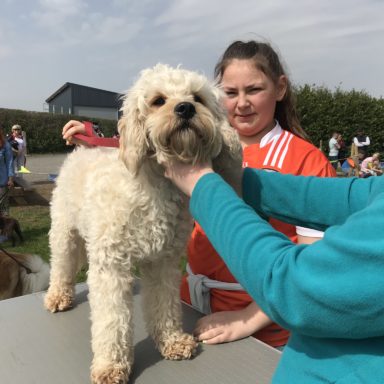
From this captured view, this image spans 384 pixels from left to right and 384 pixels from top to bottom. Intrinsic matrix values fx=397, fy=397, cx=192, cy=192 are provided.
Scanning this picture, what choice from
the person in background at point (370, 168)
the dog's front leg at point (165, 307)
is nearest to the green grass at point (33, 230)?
the dog's front leg at point (165, 307)

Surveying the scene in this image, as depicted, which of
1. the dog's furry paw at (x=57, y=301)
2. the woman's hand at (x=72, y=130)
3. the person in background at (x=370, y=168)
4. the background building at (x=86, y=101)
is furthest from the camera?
the background building at (x=86, y=101)

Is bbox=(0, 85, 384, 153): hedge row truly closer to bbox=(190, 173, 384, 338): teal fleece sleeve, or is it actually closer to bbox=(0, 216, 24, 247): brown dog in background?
bbox=(0, 216, 24, 247): brown dog in background

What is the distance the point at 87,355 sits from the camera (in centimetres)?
196

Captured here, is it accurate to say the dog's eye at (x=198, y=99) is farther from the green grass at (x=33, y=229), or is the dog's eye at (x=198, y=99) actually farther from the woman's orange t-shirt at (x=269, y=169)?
the green grass at (x=33, y=229)

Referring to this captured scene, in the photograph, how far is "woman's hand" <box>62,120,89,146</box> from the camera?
266 cm

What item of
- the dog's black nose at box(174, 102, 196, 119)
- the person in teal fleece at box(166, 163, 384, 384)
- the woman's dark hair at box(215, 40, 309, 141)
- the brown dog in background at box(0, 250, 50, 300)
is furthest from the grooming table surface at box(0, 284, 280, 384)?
the brown dog in background at box(0, 250, 50, 300)

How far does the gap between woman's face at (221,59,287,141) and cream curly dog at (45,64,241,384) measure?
44cm

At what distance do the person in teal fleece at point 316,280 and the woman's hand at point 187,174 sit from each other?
23 millimetres

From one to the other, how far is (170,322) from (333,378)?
1149mm

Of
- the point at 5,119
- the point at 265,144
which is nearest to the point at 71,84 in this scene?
the point at 5,119

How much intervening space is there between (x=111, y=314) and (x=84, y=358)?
31 centimetres

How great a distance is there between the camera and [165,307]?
204 centimetres

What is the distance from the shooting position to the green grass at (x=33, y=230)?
7336 mm

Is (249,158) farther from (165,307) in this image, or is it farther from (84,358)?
(84,358)
